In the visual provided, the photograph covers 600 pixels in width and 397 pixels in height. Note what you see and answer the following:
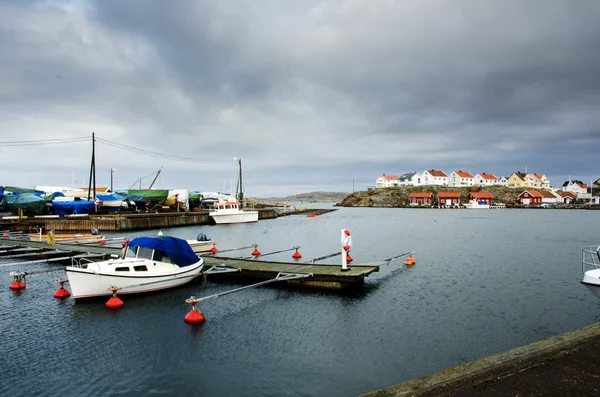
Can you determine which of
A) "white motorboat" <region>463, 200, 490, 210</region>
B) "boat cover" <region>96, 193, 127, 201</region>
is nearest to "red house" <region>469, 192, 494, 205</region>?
"white motorboat" <region>463, 200, 490, 210</region>

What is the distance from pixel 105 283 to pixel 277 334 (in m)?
10.6

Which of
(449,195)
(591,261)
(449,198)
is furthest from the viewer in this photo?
(449,198)

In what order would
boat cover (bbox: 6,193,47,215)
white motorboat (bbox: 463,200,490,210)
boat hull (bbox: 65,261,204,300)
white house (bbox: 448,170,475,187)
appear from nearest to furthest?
1. boat hull (bbox: 65,261,204,300)
2. boat cover (bbox: 6,193,47,215)
3. white motorboat (bbox: 463,200,490,210)
4. white house (bbox: 448,170,475,187)

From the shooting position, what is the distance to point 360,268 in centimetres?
2406

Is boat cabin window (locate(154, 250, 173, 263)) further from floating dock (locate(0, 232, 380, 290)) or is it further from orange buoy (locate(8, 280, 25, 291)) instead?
orange buoy (locate(8, 280, 25, 291))

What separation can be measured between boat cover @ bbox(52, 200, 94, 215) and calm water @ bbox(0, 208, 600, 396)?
1753 inches

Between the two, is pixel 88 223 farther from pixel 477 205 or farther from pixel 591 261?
pixel 477 205

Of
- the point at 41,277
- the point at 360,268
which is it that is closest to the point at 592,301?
the point at 360,268

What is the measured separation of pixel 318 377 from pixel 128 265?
13782 mm

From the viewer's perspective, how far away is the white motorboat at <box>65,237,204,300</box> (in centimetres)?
2016

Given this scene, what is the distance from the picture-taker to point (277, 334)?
52.8ft

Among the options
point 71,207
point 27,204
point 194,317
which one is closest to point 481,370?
point 194,317

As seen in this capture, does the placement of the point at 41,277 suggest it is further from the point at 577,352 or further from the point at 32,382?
the point at 577,352

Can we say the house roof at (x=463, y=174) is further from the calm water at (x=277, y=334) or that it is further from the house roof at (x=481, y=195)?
the calm water at (x=277, y=334)
